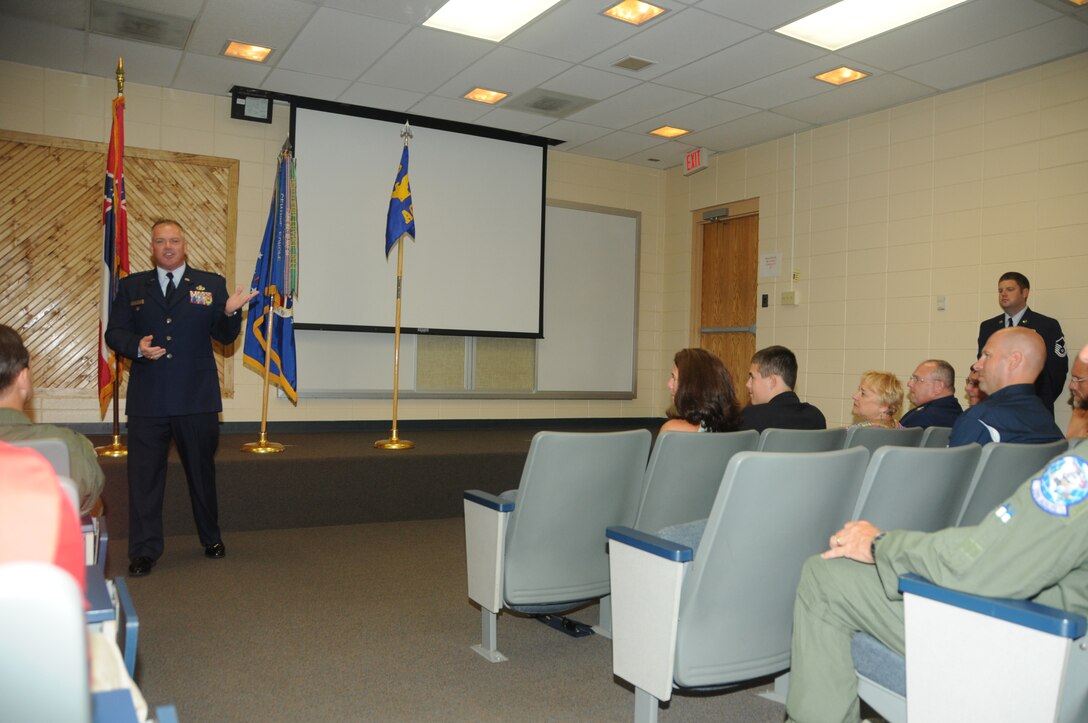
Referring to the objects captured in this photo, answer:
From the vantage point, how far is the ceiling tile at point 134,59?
18.8ft

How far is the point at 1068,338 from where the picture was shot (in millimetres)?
5562

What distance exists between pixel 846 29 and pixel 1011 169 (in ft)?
5.63

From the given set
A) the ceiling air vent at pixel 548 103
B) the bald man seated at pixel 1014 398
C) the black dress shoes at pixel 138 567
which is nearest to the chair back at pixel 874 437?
the bald man seated at pixel 1014 398

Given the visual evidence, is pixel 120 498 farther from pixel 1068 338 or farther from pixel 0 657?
pixel 1068 338

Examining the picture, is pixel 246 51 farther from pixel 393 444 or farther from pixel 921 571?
pixel 921 571

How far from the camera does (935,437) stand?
3.42m

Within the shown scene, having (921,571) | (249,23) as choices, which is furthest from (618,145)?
(921,571)

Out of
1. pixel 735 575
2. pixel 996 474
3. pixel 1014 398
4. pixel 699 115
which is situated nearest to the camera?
pixel 735 575

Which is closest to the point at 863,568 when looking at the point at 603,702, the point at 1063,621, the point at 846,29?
the point at 1063,621

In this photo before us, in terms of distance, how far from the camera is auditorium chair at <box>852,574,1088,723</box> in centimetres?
142

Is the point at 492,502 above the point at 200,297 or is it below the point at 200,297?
below

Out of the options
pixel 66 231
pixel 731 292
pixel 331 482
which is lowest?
pixel 331 482

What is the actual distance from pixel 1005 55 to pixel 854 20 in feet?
3.88

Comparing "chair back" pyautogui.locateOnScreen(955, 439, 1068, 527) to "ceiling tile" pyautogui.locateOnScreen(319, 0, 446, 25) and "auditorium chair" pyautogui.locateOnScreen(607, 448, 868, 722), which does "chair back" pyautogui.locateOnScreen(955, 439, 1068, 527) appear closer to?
"auditorium chair" pyautogui.locateOnScreen(607, 448, 868, 722)
